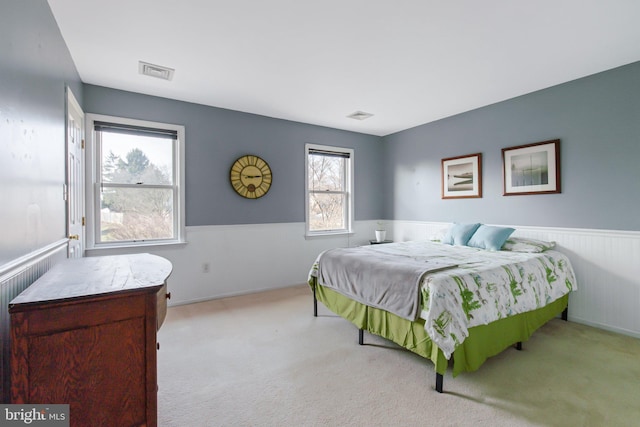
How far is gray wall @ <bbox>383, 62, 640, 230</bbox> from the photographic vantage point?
2746mm

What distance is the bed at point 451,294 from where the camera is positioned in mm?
1934

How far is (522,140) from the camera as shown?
347cm

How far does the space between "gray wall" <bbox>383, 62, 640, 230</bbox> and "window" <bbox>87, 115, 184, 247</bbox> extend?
3661 millimetres

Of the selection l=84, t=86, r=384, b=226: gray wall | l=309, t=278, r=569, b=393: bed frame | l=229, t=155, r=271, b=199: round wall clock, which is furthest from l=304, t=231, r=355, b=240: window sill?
l=309, t=278, r=569, b=393: bed frame

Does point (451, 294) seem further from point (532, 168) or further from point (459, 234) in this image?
point (532, 168)

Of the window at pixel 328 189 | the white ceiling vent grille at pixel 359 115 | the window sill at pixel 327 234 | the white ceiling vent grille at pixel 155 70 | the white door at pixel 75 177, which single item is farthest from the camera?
the window at pixel 328 189

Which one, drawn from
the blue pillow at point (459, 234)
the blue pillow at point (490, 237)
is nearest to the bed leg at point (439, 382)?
the blue pillow at point (490, 237)

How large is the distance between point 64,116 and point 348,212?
3.82 m

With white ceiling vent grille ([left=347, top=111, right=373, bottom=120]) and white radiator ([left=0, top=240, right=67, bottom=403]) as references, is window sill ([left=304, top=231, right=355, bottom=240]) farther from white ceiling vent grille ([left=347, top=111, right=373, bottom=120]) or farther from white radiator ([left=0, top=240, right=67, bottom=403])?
white radiator ([left=0, top=240, right=67, bottom=403])

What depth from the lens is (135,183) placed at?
11.1ft

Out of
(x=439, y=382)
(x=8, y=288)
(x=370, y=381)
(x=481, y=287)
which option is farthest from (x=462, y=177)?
(x=8, y=288)

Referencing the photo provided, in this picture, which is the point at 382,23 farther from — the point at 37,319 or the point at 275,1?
the point at 37,319

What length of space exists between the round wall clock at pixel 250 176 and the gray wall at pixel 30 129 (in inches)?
74.4

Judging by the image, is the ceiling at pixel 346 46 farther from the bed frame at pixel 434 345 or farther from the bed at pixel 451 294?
the bed frame at pixel 434 345
